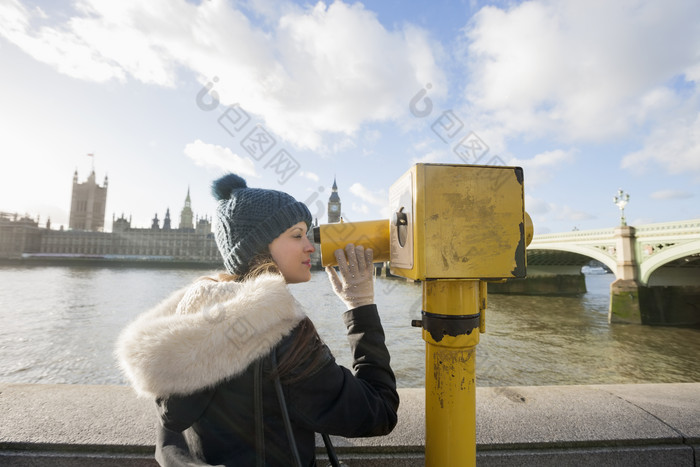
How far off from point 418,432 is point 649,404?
3.23 ft

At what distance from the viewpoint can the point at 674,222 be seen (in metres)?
13.0

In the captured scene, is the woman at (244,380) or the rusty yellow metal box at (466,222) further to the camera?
the rusty yellow metal box at (466,222)

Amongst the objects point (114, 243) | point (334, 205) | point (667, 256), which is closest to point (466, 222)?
point (667, 256)

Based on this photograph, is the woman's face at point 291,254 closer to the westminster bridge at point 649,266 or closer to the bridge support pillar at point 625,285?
the westminster bridge at point 649,266

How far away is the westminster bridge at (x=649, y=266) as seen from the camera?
13.1 m

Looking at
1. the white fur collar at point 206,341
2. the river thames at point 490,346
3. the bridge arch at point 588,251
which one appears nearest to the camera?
the white fur collar at point 206,341

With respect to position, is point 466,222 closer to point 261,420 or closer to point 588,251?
point 261,420

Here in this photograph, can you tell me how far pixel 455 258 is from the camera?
0.97 m

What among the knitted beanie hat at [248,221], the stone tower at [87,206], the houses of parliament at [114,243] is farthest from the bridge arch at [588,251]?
the stone tower at [87,206]

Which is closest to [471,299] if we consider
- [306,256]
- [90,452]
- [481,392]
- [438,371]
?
[438,371]

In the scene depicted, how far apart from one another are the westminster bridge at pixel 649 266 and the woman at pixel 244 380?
52.6ft

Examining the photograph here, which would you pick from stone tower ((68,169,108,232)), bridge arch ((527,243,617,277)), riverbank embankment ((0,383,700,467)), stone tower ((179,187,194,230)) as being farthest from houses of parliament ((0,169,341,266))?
riverbank embankment ((0,383,700,467))

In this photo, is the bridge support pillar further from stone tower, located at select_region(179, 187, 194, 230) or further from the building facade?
stone tower, located at select_region(179, 187, 194, 230)

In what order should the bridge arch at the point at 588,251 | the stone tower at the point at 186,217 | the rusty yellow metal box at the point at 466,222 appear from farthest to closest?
the stone tower at the point at 186,217, the bridge arch at the point at 588,251, the rusty yellow metal box at the point at 466,222
